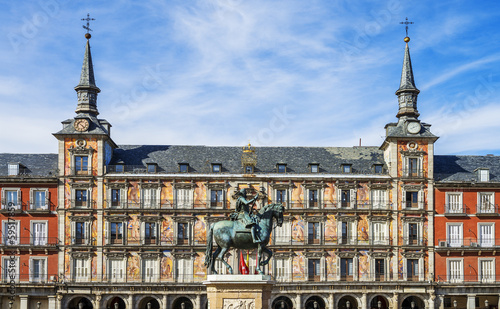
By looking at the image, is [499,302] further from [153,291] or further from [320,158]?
[153,291]

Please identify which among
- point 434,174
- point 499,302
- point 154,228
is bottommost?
point 499,302

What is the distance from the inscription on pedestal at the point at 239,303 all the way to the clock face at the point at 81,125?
49.2m

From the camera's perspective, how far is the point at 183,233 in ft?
259

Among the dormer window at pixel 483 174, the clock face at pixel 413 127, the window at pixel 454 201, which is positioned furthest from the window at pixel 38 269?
the dormer window at pixel 483 174

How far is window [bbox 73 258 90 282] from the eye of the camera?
77000 millimetres

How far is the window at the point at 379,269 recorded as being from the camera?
7838cm

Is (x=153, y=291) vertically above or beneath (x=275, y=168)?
beneath

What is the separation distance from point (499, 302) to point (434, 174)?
1563cm

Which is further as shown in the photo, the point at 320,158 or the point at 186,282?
the point at 320,158

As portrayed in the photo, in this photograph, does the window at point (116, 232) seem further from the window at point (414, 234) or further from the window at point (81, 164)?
the window at point (414, 234)

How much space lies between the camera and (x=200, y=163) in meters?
82.0

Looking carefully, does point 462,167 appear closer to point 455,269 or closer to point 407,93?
point 407,93

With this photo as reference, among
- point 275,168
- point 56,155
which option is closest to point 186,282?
point 275,168

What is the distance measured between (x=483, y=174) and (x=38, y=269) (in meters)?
51.0
